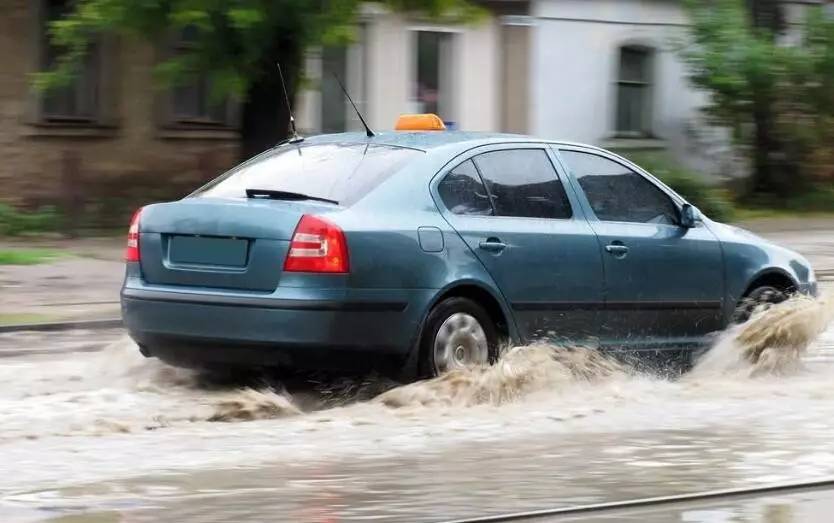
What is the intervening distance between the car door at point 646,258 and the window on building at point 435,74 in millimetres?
16750

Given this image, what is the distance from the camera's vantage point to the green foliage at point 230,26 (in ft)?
57.4

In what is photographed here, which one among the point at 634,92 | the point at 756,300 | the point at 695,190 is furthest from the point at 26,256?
the point at 634,92

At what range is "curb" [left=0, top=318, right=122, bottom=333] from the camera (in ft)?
40.8

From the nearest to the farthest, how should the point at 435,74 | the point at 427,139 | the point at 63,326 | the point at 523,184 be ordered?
the point at 427,139, the point at 523,184, the point at 63,326, the point at 435,74

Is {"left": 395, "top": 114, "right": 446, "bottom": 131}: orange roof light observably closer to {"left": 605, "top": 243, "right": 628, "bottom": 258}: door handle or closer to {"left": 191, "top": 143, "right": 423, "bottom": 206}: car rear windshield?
{"left": 191, "top": 143, "right": 423, "bottom": 206}: car rear windshield

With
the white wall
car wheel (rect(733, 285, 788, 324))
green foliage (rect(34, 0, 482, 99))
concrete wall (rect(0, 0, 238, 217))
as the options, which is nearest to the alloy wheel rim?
car wheel (rect(733, 285, 788, 324))

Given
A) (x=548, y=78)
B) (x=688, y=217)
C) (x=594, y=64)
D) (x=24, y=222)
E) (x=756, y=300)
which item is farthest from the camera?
(x=594, y=64)

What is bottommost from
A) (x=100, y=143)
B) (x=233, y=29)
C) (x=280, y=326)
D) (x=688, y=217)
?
(x=100, y=143)

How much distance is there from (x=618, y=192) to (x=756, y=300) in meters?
1.21

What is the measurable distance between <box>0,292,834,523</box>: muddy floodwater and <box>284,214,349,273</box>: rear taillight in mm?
697

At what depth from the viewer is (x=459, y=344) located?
8.42 m

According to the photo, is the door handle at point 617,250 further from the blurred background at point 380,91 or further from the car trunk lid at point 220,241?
the blurred background at point 380,91

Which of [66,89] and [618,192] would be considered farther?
[66,89]

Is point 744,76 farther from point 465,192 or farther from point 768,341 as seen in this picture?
point 465,192
